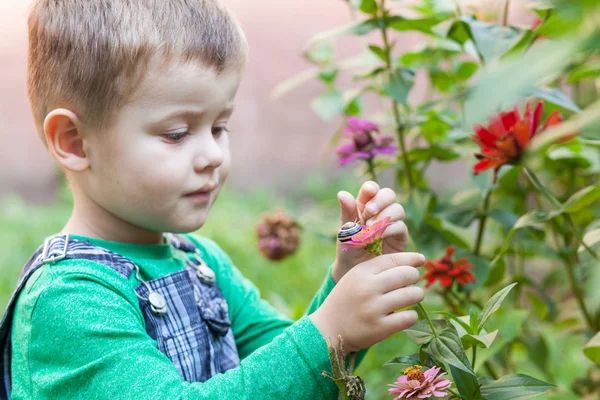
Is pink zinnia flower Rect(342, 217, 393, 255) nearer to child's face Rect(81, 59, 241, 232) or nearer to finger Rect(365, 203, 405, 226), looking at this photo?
finger Rect(365, 203, 405, 226)

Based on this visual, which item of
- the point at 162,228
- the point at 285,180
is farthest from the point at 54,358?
the point at 285,180

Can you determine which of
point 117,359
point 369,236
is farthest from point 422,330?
point 117,359

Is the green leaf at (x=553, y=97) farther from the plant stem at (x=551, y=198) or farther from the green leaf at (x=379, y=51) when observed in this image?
the green leaf at (x=379, y=51)

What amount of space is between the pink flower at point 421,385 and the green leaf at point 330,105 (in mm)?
742

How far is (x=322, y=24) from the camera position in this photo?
144 inches

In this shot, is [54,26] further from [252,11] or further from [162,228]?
[252,11]

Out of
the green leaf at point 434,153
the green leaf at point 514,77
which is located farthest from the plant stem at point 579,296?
the green leaf at point 514,77

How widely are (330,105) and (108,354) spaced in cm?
71

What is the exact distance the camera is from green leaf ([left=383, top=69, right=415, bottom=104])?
1.03m

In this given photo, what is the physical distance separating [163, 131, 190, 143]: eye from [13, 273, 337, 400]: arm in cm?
19

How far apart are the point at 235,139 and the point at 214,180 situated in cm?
269

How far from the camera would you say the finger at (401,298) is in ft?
2.33

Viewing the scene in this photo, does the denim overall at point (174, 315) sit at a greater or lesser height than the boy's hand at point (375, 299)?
lesser

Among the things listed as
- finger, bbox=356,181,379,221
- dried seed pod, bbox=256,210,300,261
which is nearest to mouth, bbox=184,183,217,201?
finger, bbox=356,181,379,221
